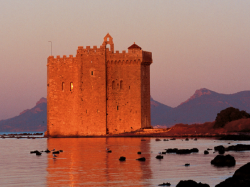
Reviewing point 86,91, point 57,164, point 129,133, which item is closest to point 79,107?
point 86,91

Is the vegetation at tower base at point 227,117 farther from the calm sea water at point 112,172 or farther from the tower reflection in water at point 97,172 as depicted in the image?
the tower reflection in water at point 97,172

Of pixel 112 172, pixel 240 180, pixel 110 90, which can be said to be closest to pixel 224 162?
pixel 112 172

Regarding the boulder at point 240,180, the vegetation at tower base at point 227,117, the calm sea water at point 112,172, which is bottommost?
the calm sea water at point 112,172

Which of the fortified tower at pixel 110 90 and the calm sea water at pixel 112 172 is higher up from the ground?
the fortified tower at pixel 110 90

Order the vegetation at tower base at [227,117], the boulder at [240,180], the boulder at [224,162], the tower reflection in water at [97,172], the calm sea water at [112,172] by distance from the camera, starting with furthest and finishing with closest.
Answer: the vegetation at tower base at [227,117]
the boulder at [224,162]
the calm sea water at [112,172]
the tower reflection in water at [97,172]
the boulder at [240,180]

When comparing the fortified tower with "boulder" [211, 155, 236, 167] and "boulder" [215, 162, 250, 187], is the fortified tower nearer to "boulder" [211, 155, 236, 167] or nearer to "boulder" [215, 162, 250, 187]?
"boulder" [211, 155, 236, 167]

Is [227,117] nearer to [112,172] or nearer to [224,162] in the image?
[224,162]

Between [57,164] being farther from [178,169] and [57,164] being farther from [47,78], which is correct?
[47,78]

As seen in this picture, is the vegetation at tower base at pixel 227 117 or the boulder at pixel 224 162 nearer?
the boulder at pixel 224 162

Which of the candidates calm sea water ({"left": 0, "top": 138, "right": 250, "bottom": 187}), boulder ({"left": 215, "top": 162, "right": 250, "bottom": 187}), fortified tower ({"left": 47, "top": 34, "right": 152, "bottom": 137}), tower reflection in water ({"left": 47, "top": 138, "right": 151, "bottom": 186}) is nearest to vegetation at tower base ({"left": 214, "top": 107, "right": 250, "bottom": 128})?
fortified tower ({"left": 47, "top": 34, "right": 152, "bottom": 137})

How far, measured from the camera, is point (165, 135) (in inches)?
2670

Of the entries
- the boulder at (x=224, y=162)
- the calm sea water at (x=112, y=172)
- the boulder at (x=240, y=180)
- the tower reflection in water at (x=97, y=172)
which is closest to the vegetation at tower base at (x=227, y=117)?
the calm sea water at (x=112, y=172)

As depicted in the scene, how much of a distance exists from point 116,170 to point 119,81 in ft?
136

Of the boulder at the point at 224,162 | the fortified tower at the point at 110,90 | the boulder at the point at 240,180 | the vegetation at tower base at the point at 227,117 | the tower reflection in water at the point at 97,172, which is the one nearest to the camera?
the boulder at the point at 240,180
